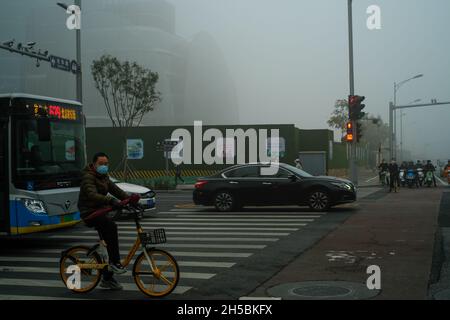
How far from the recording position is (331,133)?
47344 millimetres

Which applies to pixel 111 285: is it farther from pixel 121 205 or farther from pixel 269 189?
pixel 269 189

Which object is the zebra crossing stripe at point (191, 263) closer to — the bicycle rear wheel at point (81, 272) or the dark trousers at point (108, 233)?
the bicycle rear wheel at point (81, 272)

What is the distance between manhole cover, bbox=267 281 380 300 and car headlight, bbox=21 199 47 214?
5.32 meters

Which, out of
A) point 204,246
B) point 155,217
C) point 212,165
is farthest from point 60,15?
point 204,246

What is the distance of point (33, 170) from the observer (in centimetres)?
1091

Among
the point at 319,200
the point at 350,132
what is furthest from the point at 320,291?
the point at 350,132

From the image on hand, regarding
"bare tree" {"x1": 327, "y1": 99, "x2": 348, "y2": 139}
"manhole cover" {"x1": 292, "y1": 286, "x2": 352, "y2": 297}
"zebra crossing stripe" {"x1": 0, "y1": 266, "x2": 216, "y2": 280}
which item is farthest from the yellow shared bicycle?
"bare tree" {"x1": 327, "y1": 99, "x2": 348, "y2": 139}

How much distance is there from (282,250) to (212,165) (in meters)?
32.1

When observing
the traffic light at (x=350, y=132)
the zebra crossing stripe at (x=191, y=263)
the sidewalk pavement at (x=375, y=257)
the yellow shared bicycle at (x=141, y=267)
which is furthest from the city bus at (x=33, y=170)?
the traffic light at (x=350, y=132)

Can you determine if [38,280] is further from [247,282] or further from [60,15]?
[60,15]

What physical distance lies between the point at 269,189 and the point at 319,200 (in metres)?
1.57

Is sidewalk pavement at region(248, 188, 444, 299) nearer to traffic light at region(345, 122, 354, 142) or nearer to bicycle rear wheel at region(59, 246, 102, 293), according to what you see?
bicycle rear wheel at region(59, 246, 102, 293)

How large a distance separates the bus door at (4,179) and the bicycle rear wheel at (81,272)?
11.4 feet

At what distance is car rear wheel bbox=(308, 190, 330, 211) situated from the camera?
17.5 metres
